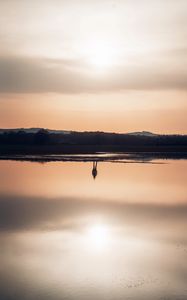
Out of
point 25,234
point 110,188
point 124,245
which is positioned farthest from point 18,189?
point 124,245

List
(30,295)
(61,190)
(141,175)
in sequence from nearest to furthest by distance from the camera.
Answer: (30,295) → (61,190) → (141,175)

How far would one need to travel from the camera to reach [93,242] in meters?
16.6

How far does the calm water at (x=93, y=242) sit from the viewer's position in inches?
476

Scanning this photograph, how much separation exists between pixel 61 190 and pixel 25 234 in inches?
474

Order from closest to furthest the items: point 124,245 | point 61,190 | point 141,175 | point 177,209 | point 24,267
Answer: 1. point 24,267
2. point 124,245
3. point 177,209
4. point 61,190
5. point 141,175

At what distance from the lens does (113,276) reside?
1296cm

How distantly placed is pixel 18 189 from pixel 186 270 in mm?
18202

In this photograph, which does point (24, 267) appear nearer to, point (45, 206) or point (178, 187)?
point (45, 206)

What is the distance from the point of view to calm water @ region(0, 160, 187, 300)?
12.1 meters

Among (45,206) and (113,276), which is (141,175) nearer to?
(45,206)

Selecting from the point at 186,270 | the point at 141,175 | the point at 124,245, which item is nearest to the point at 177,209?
the point at 124,245

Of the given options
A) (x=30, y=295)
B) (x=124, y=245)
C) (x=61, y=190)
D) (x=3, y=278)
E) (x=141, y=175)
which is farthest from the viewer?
(x=141, y=175)

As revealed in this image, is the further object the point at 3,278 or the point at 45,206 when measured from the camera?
the point at 45,206

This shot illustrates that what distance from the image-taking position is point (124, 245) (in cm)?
1605
